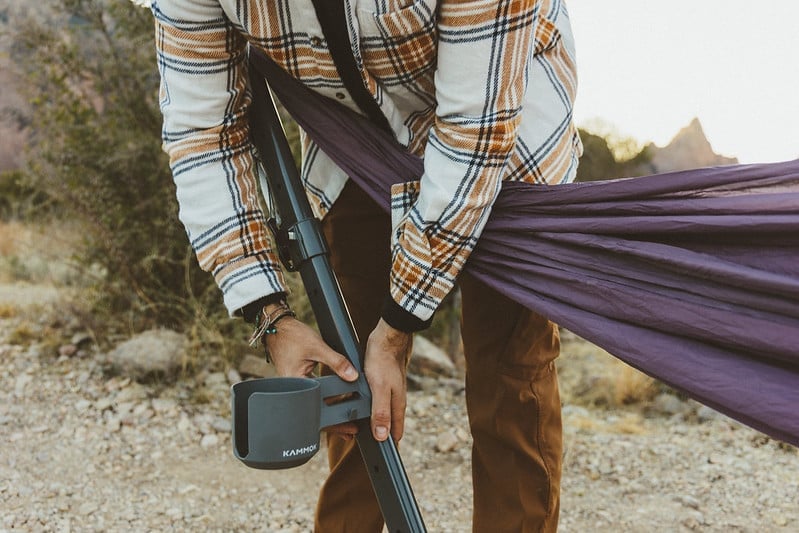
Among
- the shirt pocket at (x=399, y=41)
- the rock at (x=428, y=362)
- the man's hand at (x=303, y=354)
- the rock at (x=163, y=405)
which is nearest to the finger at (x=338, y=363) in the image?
the man's hand at (x=303, y=354)

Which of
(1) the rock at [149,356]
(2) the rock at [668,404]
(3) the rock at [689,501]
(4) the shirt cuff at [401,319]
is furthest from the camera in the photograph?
(2) the rock at [668,404]

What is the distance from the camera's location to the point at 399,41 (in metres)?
1.20

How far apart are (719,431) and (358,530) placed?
2.25 m

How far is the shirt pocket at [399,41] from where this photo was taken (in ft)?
3.80

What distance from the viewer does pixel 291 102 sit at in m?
1.43

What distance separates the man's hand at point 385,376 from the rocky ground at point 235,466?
1236 millimetres

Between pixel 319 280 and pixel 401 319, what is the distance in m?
0.20

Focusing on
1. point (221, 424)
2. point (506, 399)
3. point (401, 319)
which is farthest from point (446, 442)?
point (401, 319)

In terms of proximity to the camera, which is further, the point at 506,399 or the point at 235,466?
the point at 235,466

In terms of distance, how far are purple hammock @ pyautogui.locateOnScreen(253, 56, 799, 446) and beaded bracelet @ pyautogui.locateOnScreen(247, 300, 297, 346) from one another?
296 millimetres

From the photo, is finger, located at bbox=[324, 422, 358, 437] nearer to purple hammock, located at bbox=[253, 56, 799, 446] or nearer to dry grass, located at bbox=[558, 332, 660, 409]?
purple hammock, located at bbox=[253, 56, 799, 446]

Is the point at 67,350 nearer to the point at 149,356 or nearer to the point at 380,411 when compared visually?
the point at 149,356

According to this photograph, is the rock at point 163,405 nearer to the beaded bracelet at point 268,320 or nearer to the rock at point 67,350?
the rock at point 67,350

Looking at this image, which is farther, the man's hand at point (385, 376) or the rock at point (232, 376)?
the rock at point (232, 376)
